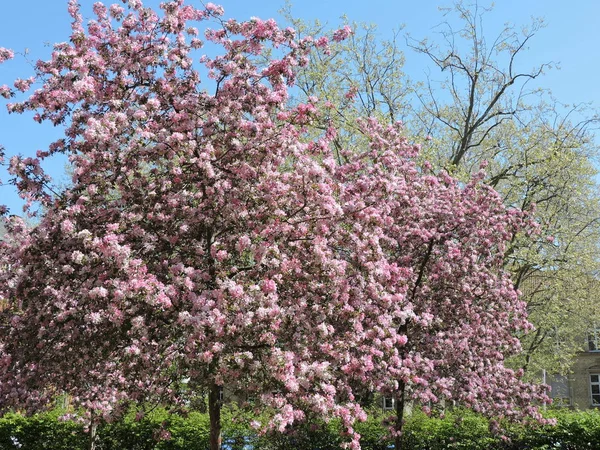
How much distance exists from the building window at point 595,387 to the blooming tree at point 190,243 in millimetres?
37114

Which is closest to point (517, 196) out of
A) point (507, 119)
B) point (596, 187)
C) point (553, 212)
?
point (553, 212)

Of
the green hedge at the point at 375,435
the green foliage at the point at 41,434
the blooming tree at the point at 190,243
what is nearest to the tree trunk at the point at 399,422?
the green hedge at the point at 375,435

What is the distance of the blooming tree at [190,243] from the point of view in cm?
802

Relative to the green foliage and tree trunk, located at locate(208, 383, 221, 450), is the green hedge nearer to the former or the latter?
the green foliage

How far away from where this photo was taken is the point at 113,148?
8.59 m

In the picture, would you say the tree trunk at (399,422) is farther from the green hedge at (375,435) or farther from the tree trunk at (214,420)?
the tree trunk at (214,420)

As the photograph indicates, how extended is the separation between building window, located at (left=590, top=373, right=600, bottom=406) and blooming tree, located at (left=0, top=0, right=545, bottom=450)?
122ft

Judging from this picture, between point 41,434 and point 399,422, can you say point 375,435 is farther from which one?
point 41,434

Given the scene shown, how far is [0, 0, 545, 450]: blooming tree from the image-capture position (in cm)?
802

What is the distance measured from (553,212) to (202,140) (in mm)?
19634

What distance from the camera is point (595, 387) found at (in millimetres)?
42219

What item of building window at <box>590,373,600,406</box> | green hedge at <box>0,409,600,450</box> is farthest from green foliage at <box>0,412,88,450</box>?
building window at <box>590,373,600,406</box>

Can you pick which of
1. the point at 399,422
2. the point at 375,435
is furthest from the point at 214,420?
the point at 375,435

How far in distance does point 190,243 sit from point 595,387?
40738 mm
